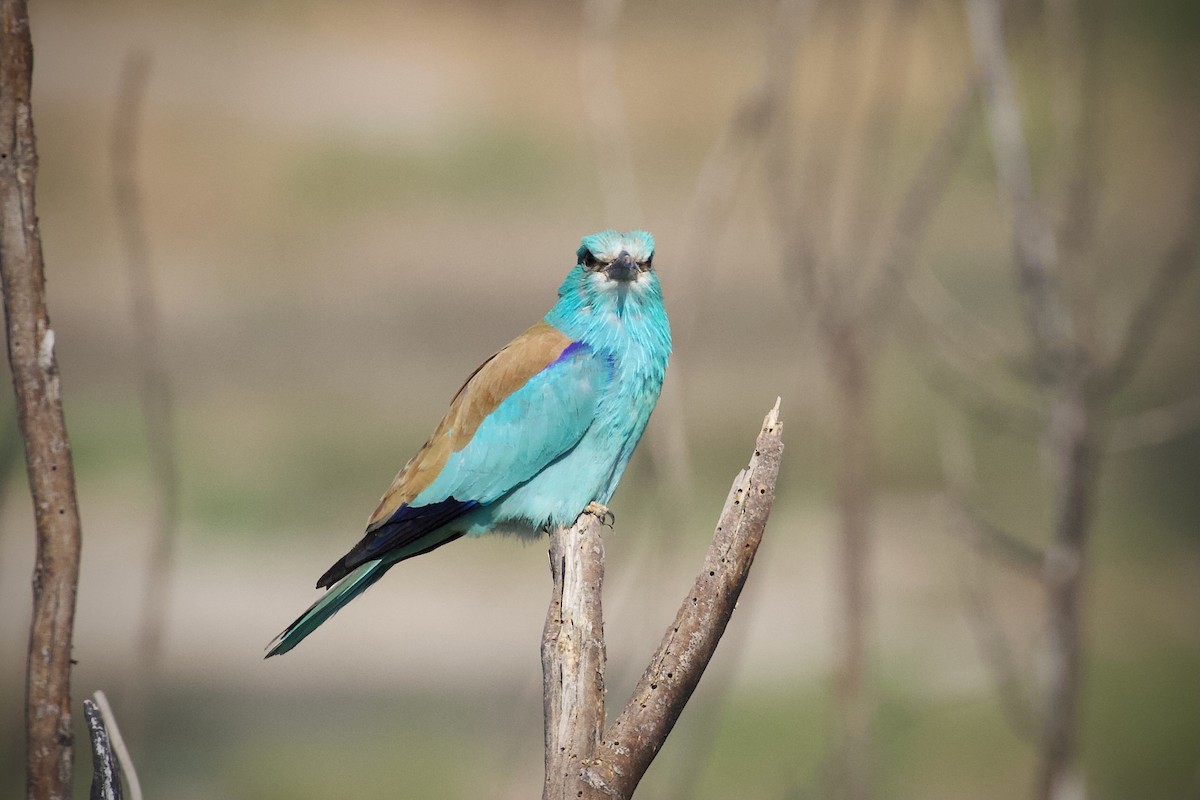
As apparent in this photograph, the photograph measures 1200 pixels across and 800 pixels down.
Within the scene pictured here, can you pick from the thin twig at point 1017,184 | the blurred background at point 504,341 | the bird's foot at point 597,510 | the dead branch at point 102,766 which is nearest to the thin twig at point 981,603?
the blurred background at point 504,341

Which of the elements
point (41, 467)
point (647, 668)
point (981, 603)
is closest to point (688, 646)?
point (647, 668)

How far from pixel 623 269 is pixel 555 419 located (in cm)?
29

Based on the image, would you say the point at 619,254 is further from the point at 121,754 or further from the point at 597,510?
the point at 121,754

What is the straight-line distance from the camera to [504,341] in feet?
13.8

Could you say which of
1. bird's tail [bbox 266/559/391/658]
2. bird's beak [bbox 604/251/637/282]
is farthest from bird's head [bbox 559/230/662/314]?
bird's tail [bbox 266/559/391/658]

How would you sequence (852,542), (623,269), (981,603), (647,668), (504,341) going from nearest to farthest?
(647,668) → (623,269) → (852,542) → (981,603) → (504,341)

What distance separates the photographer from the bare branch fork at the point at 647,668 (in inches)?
52.4

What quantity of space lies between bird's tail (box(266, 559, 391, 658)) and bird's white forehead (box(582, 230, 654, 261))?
66 cm

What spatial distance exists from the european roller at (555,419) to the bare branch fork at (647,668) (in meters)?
0.57

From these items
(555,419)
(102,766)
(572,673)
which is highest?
(555,419)

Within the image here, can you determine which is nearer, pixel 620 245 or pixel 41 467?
pixel 41 467

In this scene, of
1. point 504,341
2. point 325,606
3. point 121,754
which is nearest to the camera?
point 121,754

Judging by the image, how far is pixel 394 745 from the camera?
385 cm

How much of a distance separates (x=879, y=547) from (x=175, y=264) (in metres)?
2.67
